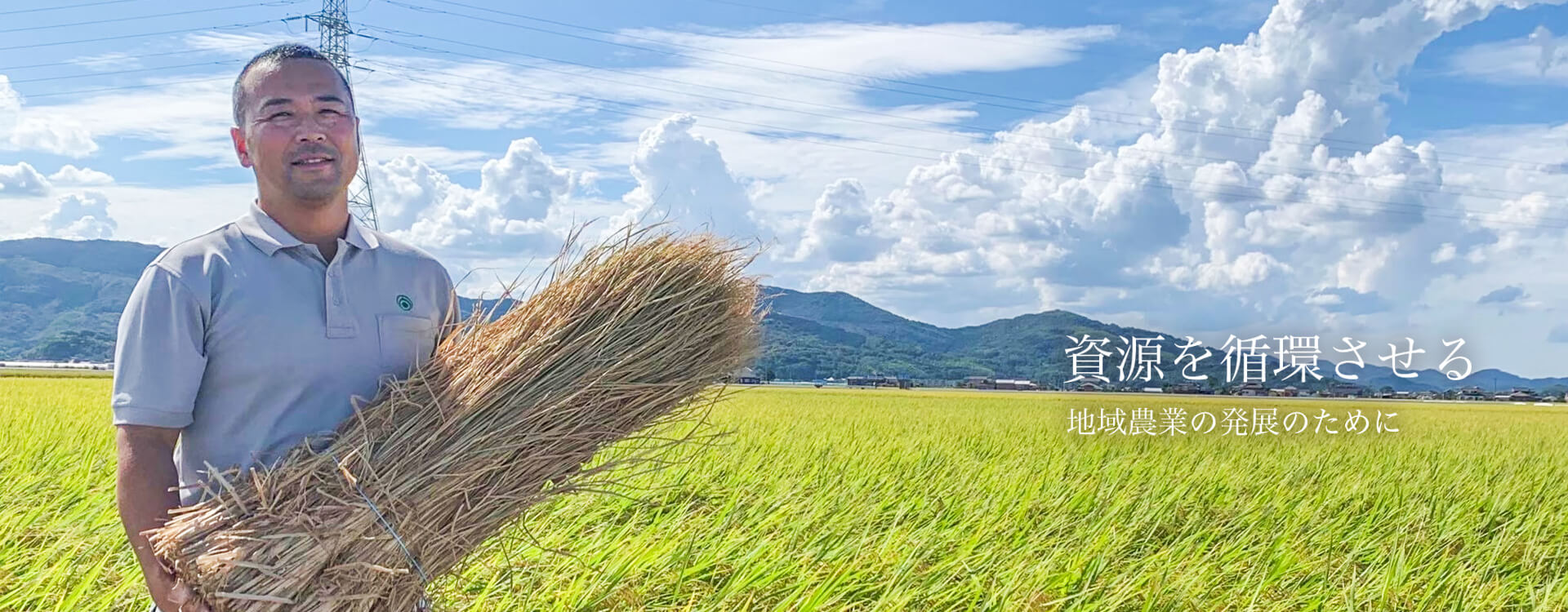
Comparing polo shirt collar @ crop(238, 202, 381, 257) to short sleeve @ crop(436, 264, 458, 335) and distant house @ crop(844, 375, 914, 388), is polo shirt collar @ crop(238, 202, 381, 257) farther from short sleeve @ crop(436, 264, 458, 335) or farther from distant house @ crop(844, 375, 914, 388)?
distant house @ crop(844, 375, 914, 388)

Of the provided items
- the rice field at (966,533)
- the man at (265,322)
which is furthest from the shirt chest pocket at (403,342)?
the rice field at (966,533)

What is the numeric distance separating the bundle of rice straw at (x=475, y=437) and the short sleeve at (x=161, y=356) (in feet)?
0.47

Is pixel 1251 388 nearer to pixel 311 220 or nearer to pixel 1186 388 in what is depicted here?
pixel 1186 388

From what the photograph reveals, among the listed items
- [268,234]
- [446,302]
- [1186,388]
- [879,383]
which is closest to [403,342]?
[446,302]

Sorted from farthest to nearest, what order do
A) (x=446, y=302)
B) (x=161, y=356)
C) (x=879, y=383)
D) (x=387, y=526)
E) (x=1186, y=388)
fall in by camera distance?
(x=879, y=383)
(x=1186, y=388)
(x=446, y=302)
(x=387, y=526)
(x=161, y=356)

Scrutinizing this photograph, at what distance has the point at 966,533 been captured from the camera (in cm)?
512

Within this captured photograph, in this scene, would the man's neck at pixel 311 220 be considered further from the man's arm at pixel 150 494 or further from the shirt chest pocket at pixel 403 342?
the man's arm at pixel 150 494

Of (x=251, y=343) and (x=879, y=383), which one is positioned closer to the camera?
(x=251, y=343)

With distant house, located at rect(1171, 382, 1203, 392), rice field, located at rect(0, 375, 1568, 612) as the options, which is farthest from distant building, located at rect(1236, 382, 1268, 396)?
rice field, located at rect(0, 375, 1568, 612)

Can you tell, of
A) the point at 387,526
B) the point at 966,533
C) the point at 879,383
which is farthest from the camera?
the point at 879,383

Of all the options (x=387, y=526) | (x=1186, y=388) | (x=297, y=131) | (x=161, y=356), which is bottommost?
(x=1186, y=388)

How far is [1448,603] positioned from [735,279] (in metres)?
3.86

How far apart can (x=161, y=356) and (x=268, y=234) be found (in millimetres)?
263

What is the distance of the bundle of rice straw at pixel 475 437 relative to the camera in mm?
1762
